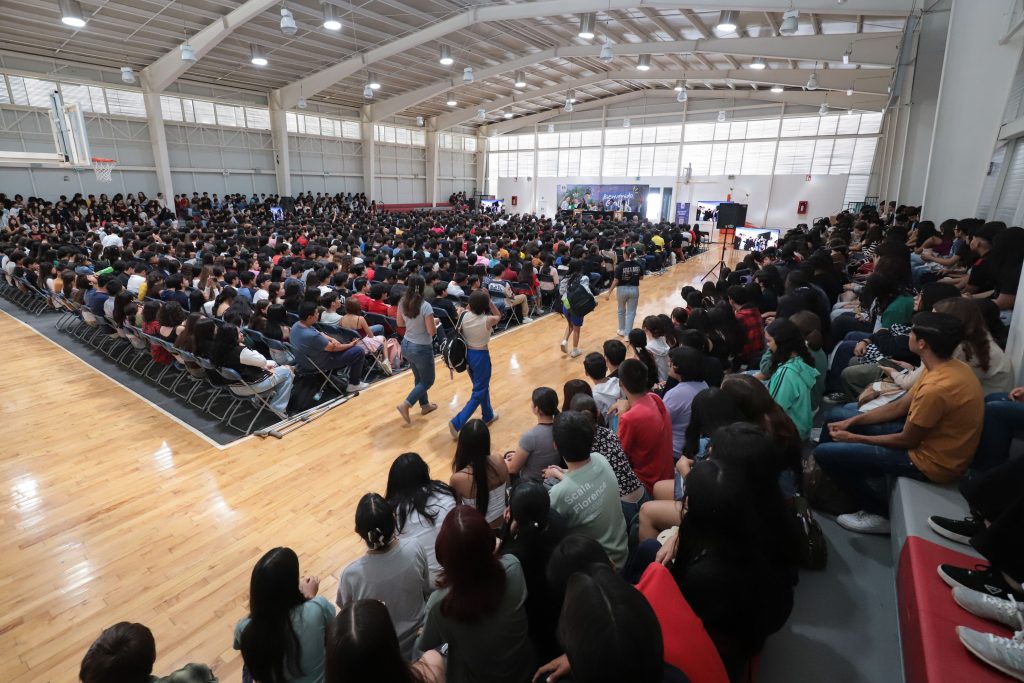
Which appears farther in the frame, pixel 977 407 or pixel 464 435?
pixel 464 435

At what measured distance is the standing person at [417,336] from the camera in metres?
4.73

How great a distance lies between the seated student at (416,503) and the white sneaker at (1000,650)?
1.94 meters

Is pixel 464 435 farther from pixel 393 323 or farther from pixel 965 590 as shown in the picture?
pixel 393 323

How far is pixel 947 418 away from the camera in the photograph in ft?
7.86

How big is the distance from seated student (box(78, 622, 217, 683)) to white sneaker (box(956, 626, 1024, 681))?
255cm

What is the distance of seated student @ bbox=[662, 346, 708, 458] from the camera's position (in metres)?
3.34

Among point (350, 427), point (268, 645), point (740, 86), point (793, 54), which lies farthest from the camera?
point (740, 86)

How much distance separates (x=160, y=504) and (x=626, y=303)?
626 cm

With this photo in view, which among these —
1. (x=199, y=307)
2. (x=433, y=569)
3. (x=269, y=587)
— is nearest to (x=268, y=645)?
(x=269, y=587)

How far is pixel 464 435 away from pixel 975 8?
927 cm

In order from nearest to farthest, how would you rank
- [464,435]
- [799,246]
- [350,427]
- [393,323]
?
[464,435] < [350,427] < [393,323] < [799,246]

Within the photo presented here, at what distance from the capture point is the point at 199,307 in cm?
629

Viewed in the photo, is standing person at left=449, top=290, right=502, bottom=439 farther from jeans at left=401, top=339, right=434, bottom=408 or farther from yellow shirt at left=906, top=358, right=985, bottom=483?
yellow shirt at left=906, top=358, right=985, bottom=483

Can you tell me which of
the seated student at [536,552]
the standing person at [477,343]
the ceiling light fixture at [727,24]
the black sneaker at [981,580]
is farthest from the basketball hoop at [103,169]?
the black sneaker at [981,580]
